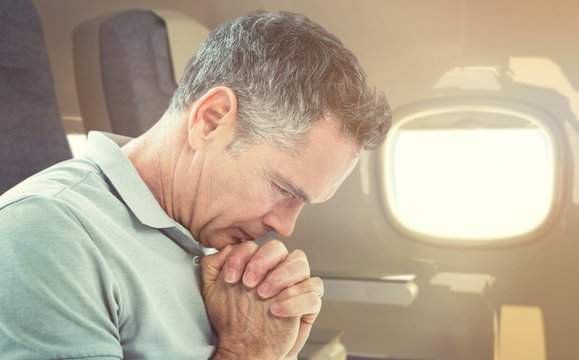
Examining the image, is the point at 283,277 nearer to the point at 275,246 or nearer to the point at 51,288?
the point at 275,246

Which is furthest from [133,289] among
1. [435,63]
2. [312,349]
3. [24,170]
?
[435,63]

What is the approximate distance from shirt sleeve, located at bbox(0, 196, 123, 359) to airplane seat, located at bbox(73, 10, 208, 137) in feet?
3.46

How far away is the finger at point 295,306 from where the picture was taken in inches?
51.3

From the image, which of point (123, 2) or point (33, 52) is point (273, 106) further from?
point (123, 2)

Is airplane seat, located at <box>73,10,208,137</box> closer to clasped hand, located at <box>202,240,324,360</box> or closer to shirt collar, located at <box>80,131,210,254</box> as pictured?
shirt collar, located at <box>80,131,210,254</box>

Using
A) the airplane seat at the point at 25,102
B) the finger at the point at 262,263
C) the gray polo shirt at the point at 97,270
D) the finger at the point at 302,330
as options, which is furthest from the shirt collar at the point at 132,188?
the airplane seat at the point at 25,102

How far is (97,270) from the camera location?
1.07 m

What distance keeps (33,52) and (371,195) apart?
1059 mm

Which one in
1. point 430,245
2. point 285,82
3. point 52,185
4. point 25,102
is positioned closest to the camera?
point 52,185

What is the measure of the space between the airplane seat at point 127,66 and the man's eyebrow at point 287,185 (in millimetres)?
867

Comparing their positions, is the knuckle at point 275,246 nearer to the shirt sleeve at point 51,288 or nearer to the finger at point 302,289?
the finger at point 302,289

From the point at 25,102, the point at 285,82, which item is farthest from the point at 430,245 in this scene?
the point at 25,102

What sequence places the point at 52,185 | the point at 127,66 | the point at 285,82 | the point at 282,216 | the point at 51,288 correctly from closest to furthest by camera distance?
the point at 51,288, the point at 52,185, the point at 285,82, the point at 282,216, the point at 127,66

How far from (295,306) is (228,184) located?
257 millimetres
